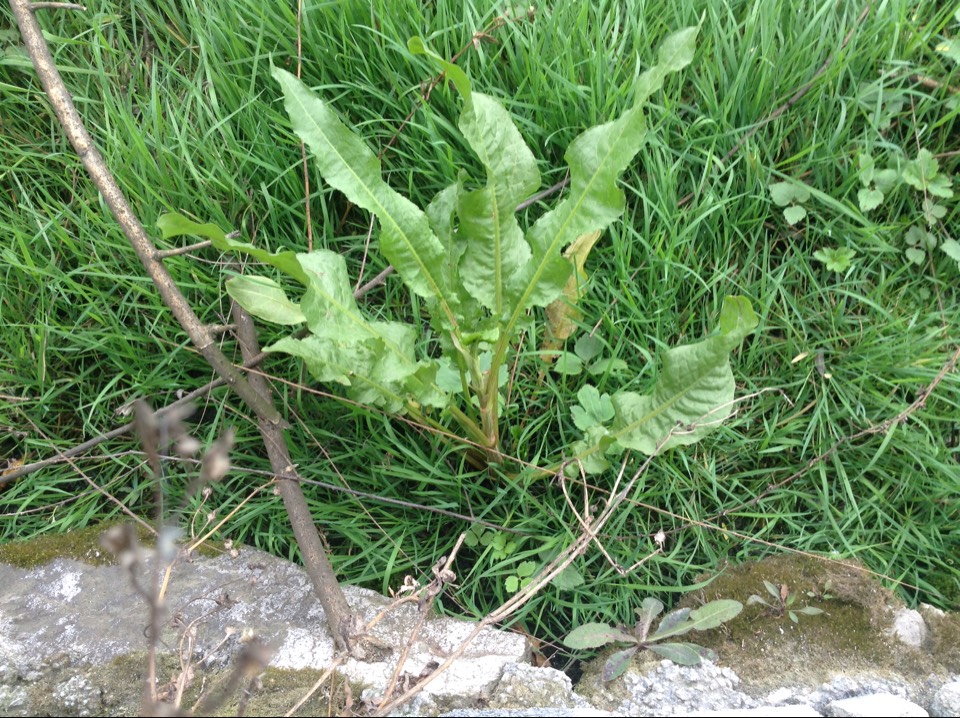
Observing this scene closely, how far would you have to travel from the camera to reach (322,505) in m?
2.03

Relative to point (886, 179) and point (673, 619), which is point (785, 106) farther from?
point (673, 619)

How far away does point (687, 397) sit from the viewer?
171 cm

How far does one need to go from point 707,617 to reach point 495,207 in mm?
1038

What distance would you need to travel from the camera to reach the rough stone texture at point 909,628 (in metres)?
1.73

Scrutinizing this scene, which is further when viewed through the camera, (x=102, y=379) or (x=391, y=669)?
(x=102, y=379)

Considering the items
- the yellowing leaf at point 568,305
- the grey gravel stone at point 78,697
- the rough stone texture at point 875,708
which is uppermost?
the yellowing leaf at point 568,305

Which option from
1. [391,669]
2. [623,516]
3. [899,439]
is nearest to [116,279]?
[391,669]

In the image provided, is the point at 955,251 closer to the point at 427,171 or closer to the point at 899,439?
the point at 899,439

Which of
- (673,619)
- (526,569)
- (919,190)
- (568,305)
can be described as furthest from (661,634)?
(919,190)

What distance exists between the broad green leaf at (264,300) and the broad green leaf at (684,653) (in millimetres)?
1089

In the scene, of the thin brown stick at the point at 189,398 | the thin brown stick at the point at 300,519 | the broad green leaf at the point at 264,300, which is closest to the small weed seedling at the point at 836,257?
the thin brown stick at the point at 189,398

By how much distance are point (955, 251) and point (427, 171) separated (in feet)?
4.95

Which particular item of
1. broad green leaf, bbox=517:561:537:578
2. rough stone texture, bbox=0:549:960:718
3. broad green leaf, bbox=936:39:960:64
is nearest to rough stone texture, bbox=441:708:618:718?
rough stone texture, bbox=0:549:960:718

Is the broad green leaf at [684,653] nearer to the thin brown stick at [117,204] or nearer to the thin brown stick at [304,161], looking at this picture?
the thin brown stick at [117,204]
